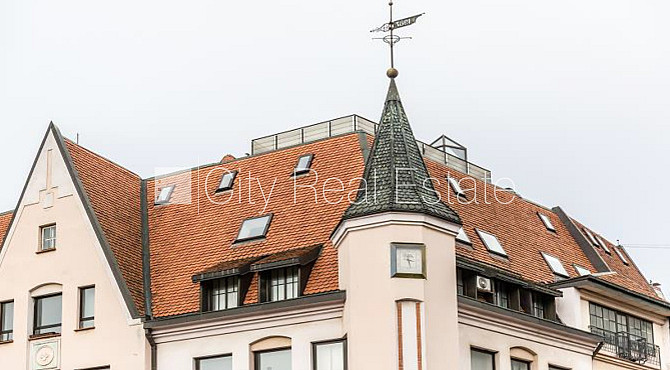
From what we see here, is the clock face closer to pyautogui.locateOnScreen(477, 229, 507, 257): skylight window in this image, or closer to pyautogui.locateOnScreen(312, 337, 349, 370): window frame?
pyautogui.locateOnScreen(312, 337, 349, 370): window frame

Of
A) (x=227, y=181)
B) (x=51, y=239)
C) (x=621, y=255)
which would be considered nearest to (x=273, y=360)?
(x=227, y=181)

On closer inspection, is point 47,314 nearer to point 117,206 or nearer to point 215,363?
point 117,206

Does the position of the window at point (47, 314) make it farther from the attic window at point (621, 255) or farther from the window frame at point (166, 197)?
the attic window at point (621, 255)

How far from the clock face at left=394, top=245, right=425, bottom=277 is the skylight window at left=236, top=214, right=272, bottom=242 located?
24.7ft

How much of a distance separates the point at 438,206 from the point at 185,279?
10173mm

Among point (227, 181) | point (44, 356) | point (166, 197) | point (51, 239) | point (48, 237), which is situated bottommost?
point (44, 356)

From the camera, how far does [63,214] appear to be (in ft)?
161

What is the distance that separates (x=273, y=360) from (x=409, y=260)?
20.3 ft

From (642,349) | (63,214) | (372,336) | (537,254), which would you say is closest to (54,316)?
(63,214)

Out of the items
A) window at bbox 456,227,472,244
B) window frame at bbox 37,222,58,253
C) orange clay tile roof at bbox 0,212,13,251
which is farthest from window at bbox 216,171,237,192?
orange clay tile roof at bbox 0,212,13,251

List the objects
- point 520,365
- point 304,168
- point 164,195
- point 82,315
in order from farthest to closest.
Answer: point 164,195
point 304,168
point 82,315
point 520,365

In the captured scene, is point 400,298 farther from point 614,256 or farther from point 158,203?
point 614,256

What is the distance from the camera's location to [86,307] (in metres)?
47.6

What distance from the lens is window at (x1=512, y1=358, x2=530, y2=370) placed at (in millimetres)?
46562
